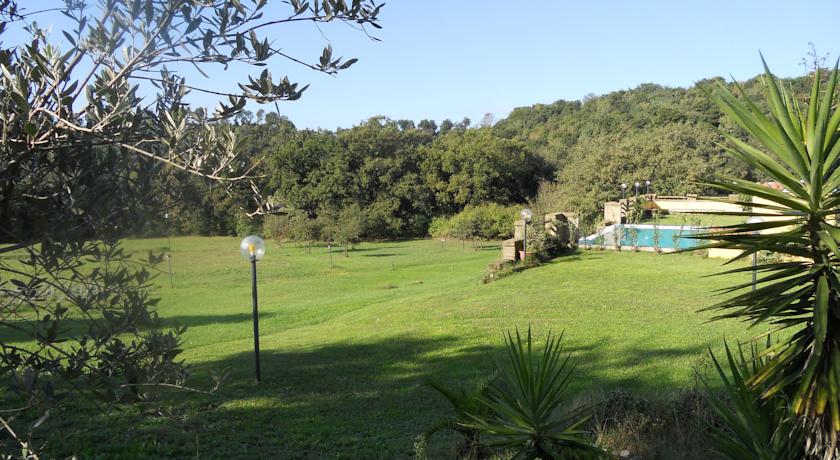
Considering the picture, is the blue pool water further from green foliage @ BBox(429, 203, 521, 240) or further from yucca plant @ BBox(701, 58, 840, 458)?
yucca plant @ BBox(701, 58, 840, 458)

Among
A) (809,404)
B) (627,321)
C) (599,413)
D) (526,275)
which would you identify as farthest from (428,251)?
(809,404)

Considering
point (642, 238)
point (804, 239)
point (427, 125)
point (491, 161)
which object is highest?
point (427, 125)

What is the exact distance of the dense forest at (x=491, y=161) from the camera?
34438 millimetres

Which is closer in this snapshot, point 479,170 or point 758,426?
point 758,426

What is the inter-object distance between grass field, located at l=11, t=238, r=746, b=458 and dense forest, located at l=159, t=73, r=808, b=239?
16507 mm

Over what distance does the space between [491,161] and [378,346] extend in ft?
119

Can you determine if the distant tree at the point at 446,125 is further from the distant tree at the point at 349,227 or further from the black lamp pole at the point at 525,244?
the black lamp pole at the point at 525,244

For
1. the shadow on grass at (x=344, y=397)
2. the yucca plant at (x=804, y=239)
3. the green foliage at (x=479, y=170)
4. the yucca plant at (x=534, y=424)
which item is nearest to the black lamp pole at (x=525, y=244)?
the shadow on grass at (x=344, y=397)

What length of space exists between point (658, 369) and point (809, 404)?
4740mm

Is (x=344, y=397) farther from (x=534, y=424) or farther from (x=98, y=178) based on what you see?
(x=98, y=178)

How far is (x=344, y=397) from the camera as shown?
23.5ft

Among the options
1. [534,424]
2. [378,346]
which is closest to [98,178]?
[534,424]

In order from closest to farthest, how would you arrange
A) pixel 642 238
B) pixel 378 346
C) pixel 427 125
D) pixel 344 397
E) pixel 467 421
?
pixel 467 421 < pixel 344 397 < pixel 378 346 < pixel 642 238 < pixel 427 125

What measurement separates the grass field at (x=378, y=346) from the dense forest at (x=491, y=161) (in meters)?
16.5
